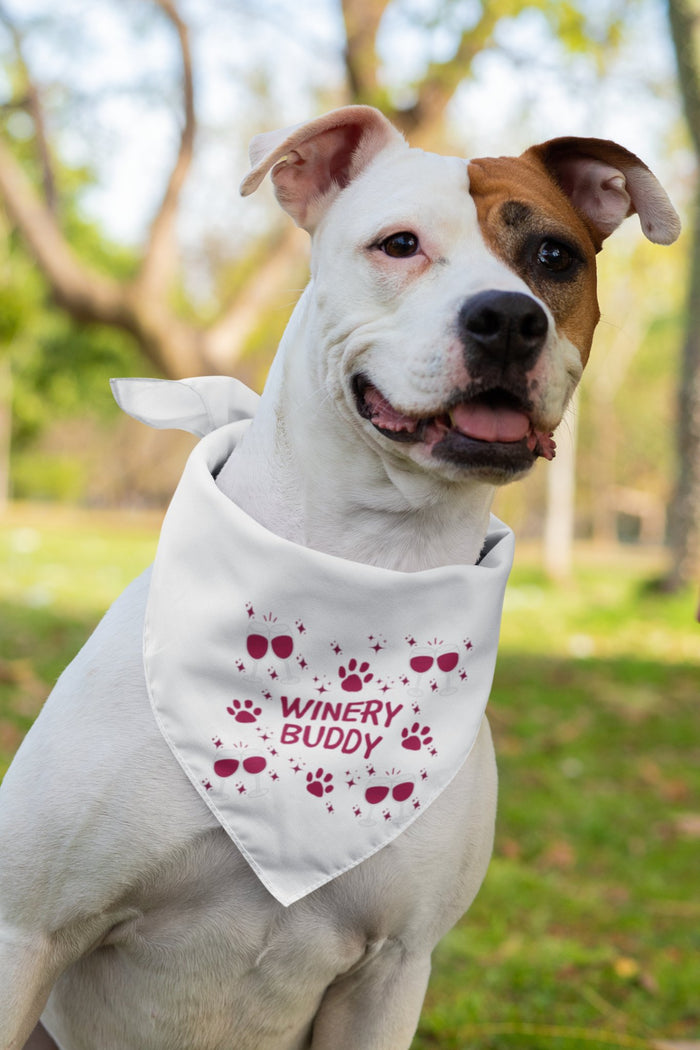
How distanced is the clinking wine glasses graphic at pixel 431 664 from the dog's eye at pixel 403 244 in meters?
0.85

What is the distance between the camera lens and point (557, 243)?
2.40 metres

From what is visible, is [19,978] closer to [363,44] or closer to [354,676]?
[354,676]

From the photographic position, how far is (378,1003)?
7.90 ft

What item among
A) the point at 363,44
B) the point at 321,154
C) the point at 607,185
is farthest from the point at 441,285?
the point at 363,44

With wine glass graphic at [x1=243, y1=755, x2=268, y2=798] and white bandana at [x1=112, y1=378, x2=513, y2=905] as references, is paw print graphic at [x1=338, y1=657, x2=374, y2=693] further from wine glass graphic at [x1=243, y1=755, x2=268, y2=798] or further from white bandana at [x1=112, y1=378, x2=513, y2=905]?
wine glass graphic at [x1=243, y1=755, x2=268, y2=798]

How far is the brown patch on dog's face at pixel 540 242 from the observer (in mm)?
2340

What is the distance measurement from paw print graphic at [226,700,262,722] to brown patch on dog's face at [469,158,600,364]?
1059 mm

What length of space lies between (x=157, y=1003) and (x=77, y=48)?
1186 cm

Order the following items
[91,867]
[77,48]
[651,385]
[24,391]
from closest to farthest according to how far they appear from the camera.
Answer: [91,867]
[77,48]
[24,391]
[651,385]

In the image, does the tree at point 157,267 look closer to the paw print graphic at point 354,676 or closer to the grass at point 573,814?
the grass at point 573,814

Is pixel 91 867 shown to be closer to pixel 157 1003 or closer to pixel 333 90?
pixel 157 1003

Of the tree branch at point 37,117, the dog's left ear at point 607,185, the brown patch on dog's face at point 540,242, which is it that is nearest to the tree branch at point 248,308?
the tree branch at point 37,117

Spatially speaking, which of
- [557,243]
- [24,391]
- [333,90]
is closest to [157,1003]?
[557,243]

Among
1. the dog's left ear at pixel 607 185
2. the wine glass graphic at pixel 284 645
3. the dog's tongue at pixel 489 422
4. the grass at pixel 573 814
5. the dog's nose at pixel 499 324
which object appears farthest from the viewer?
the grass at pixel 573 814
